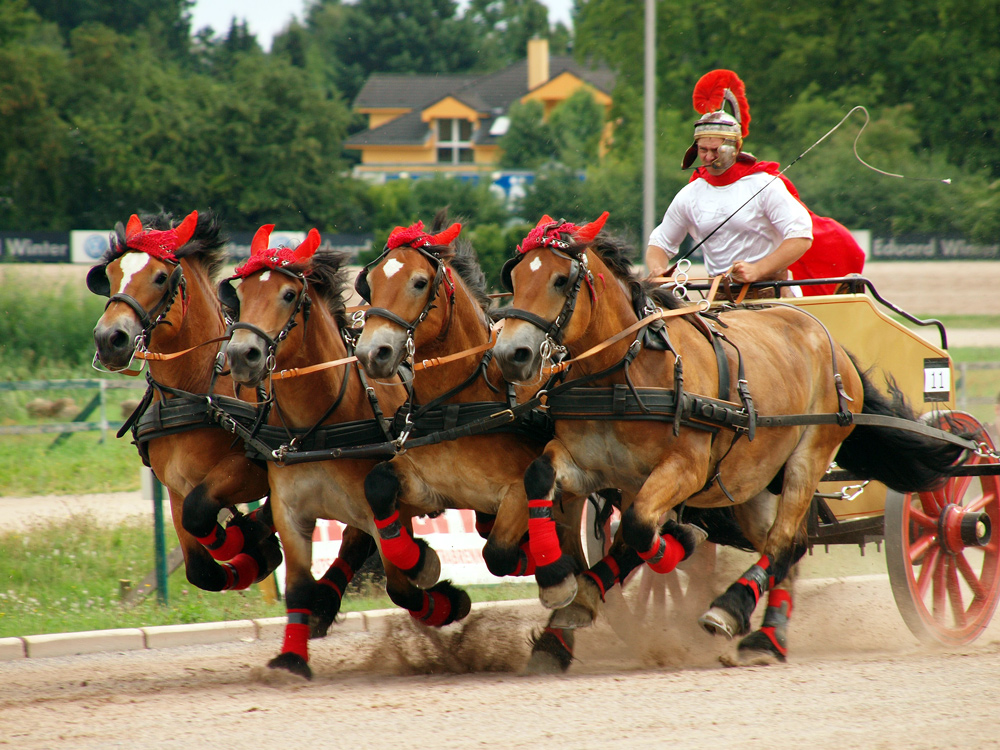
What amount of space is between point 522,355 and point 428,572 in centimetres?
126

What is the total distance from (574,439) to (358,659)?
6.16 ft

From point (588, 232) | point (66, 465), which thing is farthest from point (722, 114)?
point (66, 465)

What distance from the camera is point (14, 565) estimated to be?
7645 millimetres

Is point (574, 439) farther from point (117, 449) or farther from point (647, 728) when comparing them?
point (117, 449)

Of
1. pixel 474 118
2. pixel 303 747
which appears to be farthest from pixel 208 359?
pixel 474 118

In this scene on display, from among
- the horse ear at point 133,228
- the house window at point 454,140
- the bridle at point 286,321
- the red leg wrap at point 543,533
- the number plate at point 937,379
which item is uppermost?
the house window at point 454,140

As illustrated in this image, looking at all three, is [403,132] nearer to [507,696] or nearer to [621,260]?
[621,260]

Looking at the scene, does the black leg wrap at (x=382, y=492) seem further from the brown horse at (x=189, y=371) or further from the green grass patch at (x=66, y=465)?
the green grass patch at (x=66, y=465)

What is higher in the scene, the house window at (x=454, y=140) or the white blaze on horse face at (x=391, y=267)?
the house window at (x=454, y=140)

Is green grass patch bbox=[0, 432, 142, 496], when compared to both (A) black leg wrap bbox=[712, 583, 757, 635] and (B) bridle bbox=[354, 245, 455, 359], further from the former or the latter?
(A) black leg wrap bbox=[712, 583, 757, 635]

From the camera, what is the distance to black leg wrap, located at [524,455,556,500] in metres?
4.45

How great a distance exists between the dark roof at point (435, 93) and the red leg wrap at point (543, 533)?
1918 inches

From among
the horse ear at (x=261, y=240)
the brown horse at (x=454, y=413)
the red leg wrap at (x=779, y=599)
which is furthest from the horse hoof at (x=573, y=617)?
the horse ear at (x=261, y=240)

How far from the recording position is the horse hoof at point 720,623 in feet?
15.4
